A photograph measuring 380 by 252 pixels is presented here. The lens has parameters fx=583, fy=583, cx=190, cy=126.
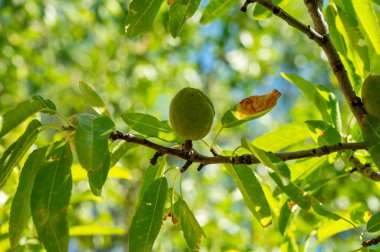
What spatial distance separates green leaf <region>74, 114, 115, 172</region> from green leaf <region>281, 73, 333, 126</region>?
0.79 meters

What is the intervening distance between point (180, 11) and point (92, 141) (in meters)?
0.56

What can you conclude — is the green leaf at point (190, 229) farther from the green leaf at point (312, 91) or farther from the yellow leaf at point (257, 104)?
the green leaf at point (312, 91)

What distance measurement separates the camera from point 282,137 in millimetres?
1815

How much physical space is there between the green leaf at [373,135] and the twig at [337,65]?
0.16 ft

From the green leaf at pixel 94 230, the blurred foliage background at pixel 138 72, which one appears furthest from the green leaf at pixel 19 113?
the blurred foliage background at pixel 138 72

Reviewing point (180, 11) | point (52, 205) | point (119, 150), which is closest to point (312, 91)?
point (180, 11)

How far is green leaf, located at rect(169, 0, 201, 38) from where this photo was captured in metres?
1.55

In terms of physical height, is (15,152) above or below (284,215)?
above

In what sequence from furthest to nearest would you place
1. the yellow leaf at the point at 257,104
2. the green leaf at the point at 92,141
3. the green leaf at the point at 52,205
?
the yellow leaf at the point at 257,104 < the green leaf at the point at 52,205 < the green leaf at the point at 92,141

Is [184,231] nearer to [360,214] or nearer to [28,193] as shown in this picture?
[28,193]

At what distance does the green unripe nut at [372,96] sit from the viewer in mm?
1418

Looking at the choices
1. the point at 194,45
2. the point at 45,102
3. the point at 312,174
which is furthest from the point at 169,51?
the point at 45,102

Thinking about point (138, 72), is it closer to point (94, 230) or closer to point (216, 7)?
point (94, 230)

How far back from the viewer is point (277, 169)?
131 centimetres
